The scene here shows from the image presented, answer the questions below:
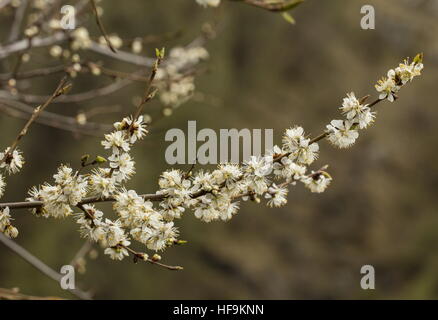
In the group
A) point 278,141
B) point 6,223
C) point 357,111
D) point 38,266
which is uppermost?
point 278,141

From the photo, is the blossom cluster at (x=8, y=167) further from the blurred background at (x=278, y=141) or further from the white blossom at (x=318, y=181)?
the blurred background at (x=278, y=141)

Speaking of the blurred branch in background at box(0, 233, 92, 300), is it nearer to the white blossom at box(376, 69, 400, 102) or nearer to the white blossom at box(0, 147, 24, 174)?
the white blossom at box(0, 147, 24, 174)

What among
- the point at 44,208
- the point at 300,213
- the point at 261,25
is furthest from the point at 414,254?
the point at 44,208

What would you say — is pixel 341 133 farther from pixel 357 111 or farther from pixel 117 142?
pixel 117 142

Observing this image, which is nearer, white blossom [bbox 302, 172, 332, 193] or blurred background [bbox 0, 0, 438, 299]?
white blossom [bbox 302, 172, 332, 193]

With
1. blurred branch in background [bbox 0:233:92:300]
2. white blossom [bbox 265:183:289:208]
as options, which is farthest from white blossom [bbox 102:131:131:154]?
blurred branch in background [bbox 0:233:92:300]

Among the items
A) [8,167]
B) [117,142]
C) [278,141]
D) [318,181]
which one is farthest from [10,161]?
[278,141]

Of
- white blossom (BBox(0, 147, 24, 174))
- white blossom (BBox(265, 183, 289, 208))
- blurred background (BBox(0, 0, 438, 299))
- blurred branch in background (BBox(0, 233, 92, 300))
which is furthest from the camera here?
blurred background (BBox(0, 0, 438, 299))

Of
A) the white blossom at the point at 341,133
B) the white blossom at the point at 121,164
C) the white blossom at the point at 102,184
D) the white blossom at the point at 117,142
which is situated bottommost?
the white blossom at the point at 102,184

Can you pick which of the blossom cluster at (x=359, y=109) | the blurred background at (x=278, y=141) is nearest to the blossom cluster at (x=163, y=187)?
the blossom cluster at (x=359, y=109)
